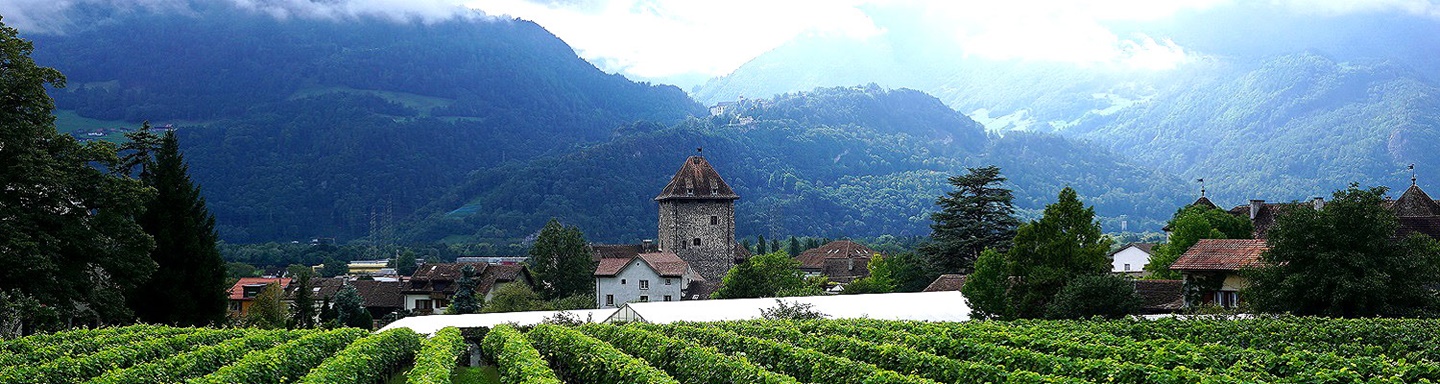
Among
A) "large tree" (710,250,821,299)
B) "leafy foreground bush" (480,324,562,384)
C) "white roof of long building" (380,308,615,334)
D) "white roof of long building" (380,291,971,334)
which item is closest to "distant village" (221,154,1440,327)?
"large tree" (710,250,821,299)

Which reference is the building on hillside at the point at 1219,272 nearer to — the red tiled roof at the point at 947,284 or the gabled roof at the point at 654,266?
the red tiled roof at the point at 947,284

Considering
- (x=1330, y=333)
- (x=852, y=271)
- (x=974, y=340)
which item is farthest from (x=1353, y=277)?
(x=852, y=271)

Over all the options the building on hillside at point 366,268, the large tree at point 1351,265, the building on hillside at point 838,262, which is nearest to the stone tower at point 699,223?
the building on hillside at point 838,262

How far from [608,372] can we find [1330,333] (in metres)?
18.0

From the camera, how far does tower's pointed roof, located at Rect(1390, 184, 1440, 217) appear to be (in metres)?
60.0

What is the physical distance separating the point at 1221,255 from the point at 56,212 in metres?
41.3

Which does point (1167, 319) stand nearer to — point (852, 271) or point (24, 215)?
point (24, 215)

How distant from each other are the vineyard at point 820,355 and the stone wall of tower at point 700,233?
60943 mm

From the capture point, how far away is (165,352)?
2894 centimetres

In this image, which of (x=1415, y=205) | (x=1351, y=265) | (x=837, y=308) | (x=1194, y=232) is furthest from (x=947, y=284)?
(x=1351, y=265)

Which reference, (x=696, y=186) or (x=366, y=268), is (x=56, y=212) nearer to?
(x=696, y=186)

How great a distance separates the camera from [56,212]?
3738 cm

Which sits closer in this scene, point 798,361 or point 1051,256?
point 798,361

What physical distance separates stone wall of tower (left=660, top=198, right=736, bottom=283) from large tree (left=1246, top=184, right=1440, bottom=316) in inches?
2449
